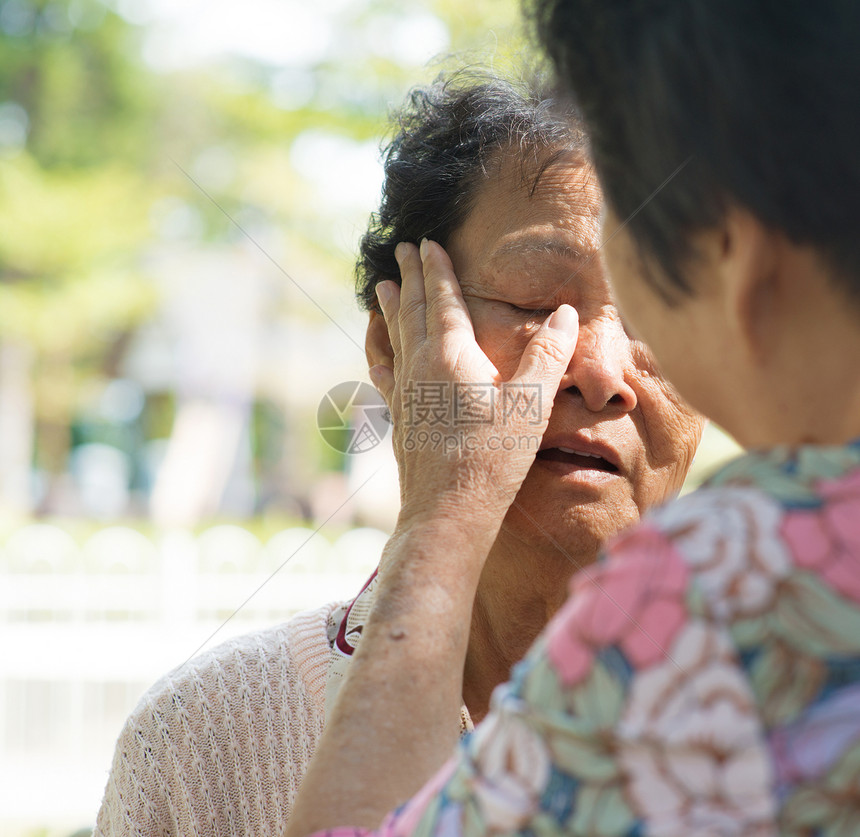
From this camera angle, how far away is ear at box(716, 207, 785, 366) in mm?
832

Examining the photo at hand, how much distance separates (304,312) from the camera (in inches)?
658

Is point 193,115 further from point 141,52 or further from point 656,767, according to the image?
point 656,767

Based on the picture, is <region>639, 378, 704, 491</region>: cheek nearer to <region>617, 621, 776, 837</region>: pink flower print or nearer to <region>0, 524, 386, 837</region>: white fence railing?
<region>617, 621, 776, 837</region>: pink flower print

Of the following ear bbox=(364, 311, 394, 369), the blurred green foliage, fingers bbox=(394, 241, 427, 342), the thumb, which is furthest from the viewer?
the blurred green foliage

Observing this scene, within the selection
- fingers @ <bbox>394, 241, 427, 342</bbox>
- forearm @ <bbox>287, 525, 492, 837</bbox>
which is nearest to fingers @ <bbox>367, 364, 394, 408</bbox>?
fingers @ <bbox>394, 241, 427, 342</bbox>

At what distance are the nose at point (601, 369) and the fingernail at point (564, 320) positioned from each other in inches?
3.6

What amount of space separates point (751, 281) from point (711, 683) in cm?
38

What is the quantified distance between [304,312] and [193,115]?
3.90m

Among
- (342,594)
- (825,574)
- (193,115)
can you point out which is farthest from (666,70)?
(193,115)

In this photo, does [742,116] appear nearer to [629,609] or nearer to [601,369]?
[629,609]

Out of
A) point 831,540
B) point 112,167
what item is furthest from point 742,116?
point 112,167

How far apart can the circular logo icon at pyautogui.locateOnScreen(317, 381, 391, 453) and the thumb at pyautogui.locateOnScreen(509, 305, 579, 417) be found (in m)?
0.64

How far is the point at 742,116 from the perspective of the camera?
82 centimetres

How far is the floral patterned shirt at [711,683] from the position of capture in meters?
0.67
